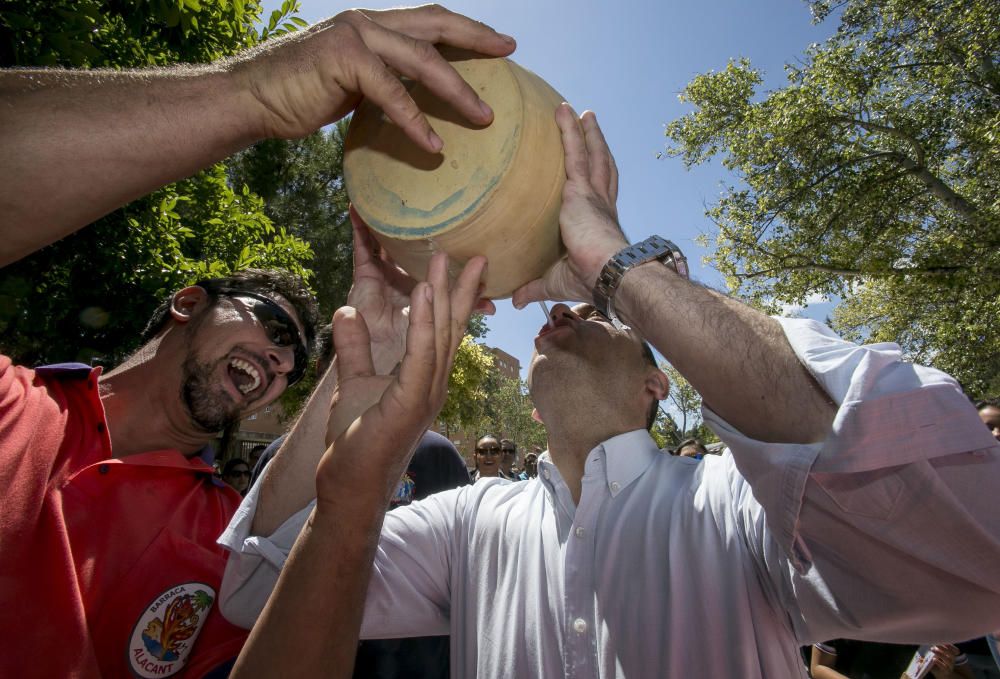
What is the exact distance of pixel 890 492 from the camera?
1125mm

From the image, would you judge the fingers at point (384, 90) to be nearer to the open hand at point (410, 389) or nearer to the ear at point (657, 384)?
the open hand at point (410, 389)

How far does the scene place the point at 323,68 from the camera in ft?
4.17

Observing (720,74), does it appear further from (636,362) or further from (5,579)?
(5,579)

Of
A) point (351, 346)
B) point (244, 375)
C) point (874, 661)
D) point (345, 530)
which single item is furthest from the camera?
point (874, 661)

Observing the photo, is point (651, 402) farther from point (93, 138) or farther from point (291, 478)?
point (93, 138)

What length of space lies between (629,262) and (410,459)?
2.92 feet

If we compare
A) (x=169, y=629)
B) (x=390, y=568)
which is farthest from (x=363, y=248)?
(x=169, y=629)

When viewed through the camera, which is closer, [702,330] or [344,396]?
[702,330]

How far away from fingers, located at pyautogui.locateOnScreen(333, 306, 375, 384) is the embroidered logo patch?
0.99 m

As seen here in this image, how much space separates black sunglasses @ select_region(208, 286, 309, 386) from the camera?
271 cm

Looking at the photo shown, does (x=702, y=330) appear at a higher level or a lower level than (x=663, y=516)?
higher

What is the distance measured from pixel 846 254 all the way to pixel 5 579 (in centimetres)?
1445

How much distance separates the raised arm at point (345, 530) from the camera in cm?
136

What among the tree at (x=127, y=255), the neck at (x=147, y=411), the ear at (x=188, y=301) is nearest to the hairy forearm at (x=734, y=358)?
the neck at (x=147, y=411)
